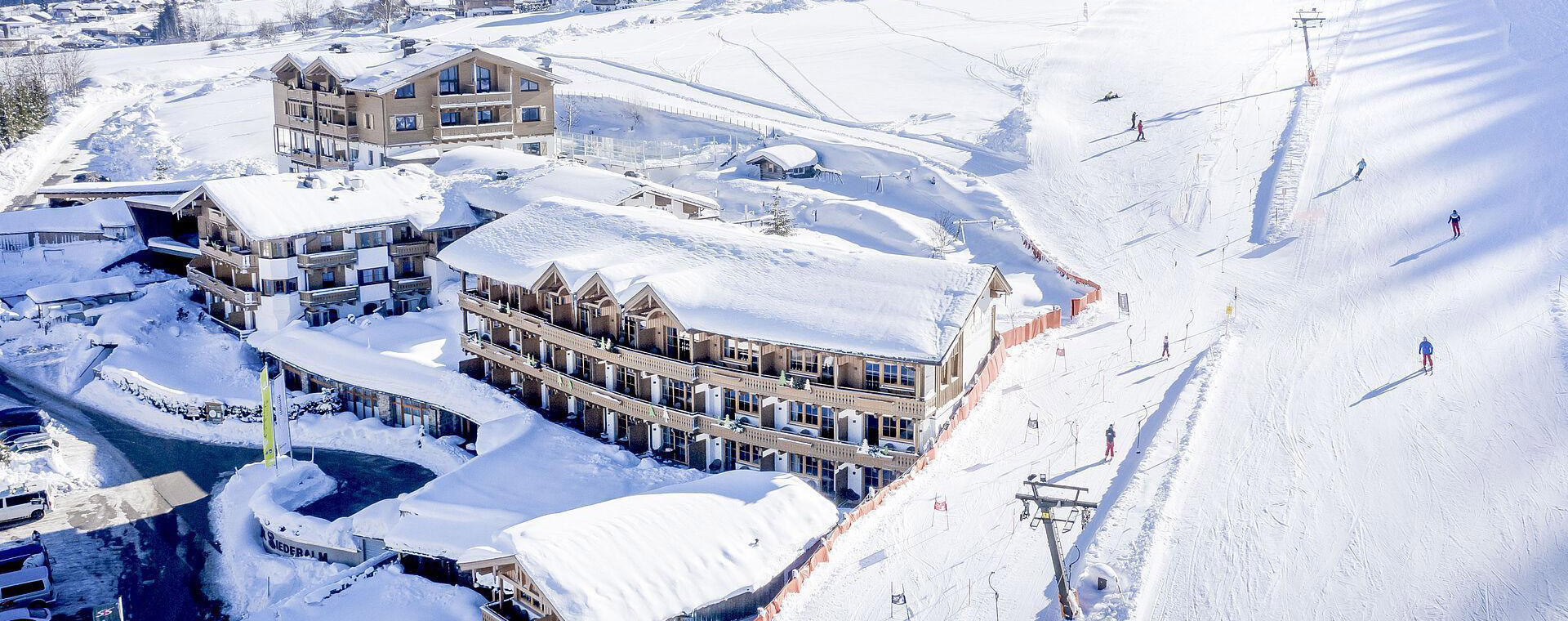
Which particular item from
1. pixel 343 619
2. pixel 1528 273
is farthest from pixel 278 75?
pixel 1528 273

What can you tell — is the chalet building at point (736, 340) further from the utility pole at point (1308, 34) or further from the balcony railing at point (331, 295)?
the utility pole at point (1308, 34)

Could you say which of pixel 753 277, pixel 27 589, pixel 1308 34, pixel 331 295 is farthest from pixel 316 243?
pixel 1308 34

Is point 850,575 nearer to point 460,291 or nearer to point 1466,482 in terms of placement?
point 1466,482

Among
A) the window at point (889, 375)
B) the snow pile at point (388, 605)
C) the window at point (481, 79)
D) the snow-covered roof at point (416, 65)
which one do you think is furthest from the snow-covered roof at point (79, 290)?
the window at point (889, 375)

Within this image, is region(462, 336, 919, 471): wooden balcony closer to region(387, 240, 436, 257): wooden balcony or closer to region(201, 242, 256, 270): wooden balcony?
region(387, 240, 436, 257): wooden balcony

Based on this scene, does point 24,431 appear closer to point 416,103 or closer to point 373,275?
point 373,275
